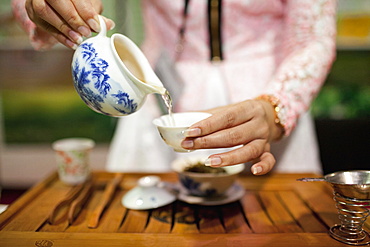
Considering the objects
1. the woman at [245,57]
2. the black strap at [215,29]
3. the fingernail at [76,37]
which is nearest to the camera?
the fingernail at [76,37]

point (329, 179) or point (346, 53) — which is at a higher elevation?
point (346, 53)

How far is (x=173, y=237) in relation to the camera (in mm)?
859

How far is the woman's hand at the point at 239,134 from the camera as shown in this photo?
78 cm

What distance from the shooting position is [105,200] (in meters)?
1.06

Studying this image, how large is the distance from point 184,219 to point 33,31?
656 mm

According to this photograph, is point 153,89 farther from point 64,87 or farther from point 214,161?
point 64,87

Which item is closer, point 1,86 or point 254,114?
point 254,114

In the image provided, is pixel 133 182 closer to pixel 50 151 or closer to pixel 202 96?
pixel 202 96

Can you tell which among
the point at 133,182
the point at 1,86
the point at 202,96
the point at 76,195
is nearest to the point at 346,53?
the point at 202,96

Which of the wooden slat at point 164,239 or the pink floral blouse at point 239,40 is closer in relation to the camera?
the wooden slat at point 164,239

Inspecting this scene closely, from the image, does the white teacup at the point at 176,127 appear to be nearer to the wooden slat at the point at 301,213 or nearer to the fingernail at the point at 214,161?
the fingernail at the point at 214,161

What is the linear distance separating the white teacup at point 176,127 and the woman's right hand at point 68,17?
0.26 meters

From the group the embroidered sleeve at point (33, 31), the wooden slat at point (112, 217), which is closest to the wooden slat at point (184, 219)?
the wooden slat at point (112, 217)

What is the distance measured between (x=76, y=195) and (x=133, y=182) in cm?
20
